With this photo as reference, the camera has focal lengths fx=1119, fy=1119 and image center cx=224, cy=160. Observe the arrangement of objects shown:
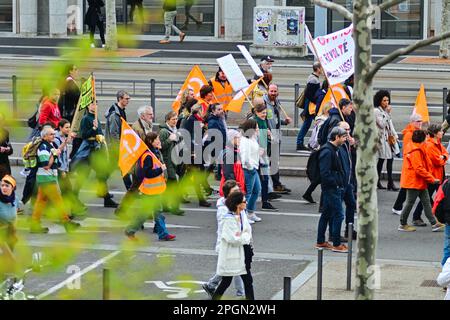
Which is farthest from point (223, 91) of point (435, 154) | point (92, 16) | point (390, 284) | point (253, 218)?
point (390, 284)

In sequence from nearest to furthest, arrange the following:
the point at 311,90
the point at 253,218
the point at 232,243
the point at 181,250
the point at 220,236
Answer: the point at 232,243
the point at 220,236
the point at 181,250
the point at 253,218
the point at 311,90

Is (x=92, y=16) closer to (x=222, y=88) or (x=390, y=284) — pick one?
(x=390, y=284)

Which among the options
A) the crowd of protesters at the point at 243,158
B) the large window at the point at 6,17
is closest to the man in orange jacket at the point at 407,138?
the crowd of protesters at the point at 243,158

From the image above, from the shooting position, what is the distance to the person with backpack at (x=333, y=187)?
12.9m

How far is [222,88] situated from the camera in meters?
18.8

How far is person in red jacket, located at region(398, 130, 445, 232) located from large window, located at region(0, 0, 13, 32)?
28.4 meters

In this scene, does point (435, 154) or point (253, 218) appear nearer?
point (435, 154)

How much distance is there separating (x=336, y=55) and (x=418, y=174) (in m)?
1.84

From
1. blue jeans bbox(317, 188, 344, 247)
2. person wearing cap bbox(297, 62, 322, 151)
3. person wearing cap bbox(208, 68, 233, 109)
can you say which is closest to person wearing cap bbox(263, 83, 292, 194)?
person wearing cap bbox(208, 68, 233, 109)

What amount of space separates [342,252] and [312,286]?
1737 millimetres

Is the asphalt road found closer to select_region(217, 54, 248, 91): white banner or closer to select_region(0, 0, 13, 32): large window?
select_region(217, 54, 248, 91): white banner

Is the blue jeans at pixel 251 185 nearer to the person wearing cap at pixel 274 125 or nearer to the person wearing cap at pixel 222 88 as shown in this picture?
the person wearing cap at pixel 274 125

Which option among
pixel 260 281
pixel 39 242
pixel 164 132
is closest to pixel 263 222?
pixel 164 132
